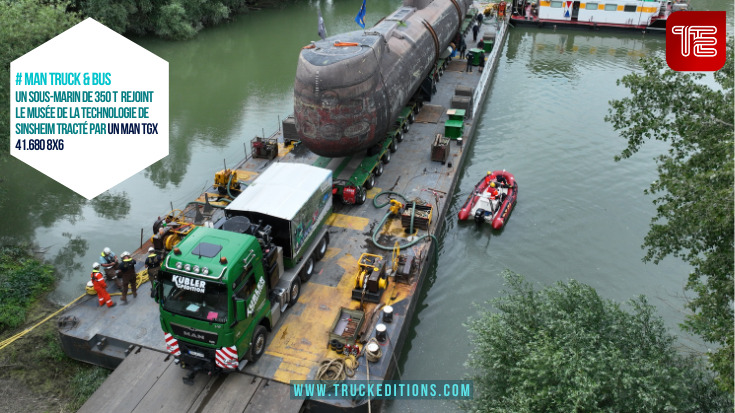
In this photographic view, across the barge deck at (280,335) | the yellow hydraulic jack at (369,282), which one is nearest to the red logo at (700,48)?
the barge deck at (280,335)

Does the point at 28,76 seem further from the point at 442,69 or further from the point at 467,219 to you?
the point at 442,69

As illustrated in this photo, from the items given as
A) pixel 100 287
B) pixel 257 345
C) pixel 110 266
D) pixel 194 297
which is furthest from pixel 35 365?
pixel 257 345

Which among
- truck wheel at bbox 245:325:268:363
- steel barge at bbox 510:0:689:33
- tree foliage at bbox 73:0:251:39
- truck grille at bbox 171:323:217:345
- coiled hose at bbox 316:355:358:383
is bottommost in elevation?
coiled hose at bbox 316:355:358:383

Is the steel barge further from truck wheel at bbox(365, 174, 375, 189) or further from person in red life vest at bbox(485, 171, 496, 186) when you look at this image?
truck wheel at bbox(365, 174, 375, 189)

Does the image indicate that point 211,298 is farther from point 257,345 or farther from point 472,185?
point 472,185

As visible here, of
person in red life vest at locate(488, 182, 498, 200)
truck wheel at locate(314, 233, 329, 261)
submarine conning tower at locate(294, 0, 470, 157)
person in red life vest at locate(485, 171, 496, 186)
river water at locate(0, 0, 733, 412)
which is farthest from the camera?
person in red life vest at locate(485, 171, 496, 186)

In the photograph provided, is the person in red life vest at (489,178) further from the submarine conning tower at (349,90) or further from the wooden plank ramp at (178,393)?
the wooden plank ramp at (178,393)

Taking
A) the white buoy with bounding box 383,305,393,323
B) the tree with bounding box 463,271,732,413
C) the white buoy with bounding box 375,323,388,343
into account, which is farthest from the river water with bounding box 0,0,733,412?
the tree with bounding box 463,271,732,413
